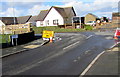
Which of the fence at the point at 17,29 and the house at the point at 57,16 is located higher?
the house at the point at 57,16

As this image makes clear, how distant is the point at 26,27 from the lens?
100 ft

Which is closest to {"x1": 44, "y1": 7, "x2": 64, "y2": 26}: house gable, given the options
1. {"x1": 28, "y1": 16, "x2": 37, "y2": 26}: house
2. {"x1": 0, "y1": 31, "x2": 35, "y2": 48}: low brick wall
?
{"x1": 28, "y1": 16, "x2": 37, "y2": 26}: house

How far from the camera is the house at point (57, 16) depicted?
201ft

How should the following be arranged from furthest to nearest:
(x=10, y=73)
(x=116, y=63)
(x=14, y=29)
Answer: (x=14, y=29), (x=116, y=63), (x=10, y=73)

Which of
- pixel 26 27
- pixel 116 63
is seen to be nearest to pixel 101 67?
pixel 116 63

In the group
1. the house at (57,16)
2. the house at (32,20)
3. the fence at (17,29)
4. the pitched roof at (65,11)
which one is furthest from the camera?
the house at (32,20)

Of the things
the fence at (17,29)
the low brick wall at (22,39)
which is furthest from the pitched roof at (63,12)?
the low brick wall at (22,39)

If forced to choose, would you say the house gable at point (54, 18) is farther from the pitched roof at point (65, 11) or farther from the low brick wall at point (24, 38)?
the low brick wall at point (24, 38)

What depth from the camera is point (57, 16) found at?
61.5 m

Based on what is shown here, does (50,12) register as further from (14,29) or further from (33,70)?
(33,70)

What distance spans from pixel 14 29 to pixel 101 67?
24423 mm

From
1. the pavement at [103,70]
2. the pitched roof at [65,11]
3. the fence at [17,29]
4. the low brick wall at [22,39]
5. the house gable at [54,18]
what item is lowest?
the pavement at [103,70]

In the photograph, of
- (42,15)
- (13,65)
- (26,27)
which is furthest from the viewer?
(42,15)

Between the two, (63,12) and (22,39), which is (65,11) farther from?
(22,39)
